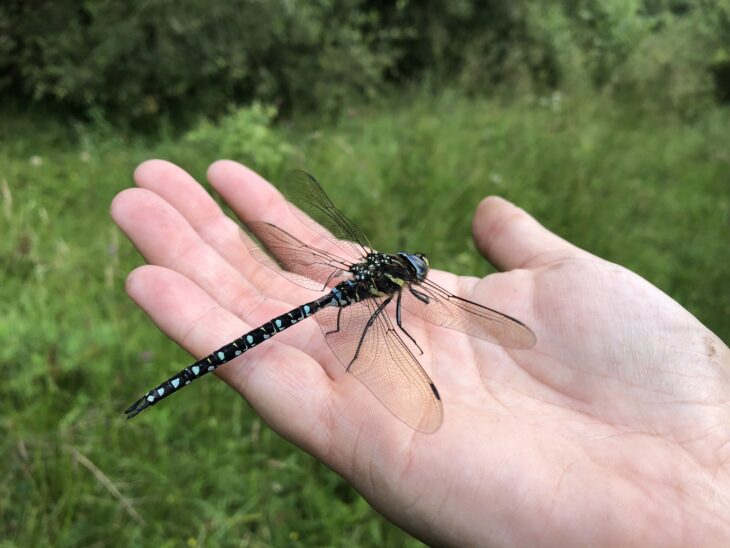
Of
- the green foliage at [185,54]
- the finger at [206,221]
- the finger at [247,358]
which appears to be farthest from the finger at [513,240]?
the green foliage at [185,54]

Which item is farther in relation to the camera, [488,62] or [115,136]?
[488,62]

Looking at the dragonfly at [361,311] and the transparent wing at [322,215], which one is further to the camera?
the transparent wing at [322,215]

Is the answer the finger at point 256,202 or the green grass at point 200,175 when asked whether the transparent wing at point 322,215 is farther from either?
the green grass at point 200,175

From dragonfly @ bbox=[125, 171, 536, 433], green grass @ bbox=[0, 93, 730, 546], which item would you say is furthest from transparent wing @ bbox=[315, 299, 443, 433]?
green grass @ bbox=[0, 93, 730, 546]

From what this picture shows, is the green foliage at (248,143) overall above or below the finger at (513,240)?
below

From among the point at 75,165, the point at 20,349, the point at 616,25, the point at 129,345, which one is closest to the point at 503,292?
the point at 129,345

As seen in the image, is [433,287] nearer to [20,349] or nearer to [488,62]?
[20,349]

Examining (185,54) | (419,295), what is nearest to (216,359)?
(419,295)
